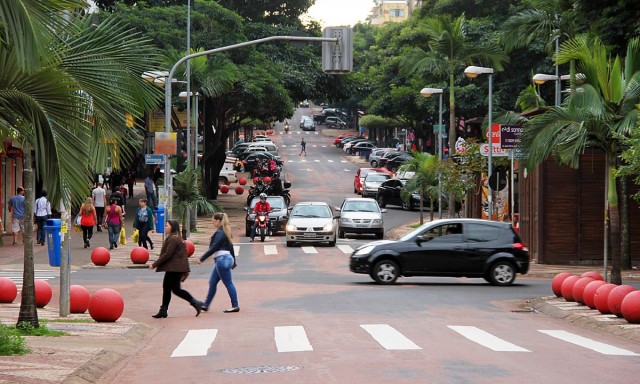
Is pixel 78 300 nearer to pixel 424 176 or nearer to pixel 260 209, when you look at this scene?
pixel 260 209

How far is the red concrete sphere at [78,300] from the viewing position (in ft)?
66.7

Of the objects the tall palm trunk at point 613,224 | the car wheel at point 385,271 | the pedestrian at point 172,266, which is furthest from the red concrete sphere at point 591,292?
the pedestrian at point 172,266

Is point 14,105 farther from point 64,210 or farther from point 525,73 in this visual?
point 525,73

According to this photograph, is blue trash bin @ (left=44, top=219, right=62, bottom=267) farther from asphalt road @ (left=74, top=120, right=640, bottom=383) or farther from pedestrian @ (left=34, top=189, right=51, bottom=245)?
pedestrian @ (left=34, top=189, right=51, bottom=245)

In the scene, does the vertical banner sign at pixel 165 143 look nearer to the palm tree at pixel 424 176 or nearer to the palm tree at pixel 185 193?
the palm tree at pixel 185 193

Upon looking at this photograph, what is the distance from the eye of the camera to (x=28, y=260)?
16.4 m

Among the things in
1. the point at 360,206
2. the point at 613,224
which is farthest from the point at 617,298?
the point at 360,206

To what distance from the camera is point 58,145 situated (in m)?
13.6

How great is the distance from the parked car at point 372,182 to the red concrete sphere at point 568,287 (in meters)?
43.7

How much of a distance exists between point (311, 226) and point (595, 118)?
62.4 feet

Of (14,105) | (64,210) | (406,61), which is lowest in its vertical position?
(64,210)

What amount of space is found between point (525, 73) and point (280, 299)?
159 feet

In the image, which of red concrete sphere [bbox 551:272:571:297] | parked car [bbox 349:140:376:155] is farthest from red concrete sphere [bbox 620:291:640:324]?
parked car [bbox 349:140:376:155]

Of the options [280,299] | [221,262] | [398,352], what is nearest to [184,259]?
[221,262]
